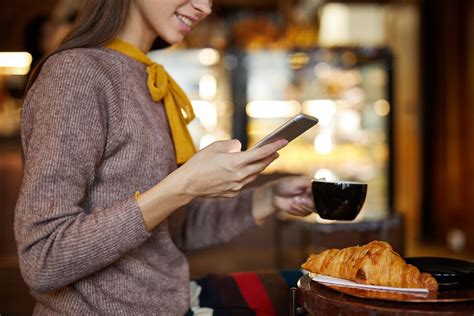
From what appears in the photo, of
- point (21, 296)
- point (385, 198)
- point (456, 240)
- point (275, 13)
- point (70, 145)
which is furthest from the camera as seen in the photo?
point (275, 13)

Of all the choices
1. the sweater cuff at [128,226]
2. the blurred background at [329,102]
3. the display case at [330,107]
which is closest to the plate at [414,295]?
the sweater cuff at [128,226]

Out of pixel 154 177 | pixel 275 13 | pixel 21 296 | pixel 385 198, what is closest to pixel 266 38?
pixel 385 198

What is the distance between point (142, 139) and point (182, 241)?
0.49 metres

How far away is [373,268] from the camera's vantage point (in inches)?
45.3

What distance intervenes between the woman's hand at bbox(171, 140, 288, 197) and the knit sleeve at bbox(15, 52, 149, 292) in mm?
112

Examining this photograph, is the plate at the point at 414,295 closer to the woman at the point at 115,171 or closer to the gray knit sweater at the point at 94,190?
the woman at the point at 115,171

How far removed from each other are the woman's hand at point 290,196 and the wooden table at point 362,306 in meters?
0.52

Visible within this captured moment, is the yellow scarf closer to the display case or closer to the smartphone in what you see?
the smartphone

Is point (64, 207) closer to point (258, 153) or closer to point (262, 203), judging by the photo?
point (258, 153)

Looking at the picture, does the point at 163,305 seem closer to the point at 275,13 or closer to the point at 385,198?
the point at 385,198

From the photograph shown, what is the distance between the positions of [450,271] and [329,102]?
423 centimetres

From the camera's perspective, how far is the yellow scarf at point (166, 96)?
156cm

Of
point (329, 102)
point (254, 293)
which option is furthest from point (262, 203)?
point (329, 102)

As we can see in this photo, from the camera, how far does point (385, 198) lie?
17.7 ft
